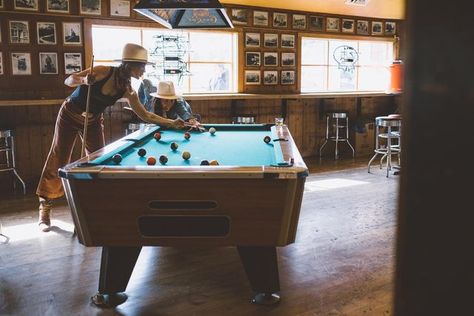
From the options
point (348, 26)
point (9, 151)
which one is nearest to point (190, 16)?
point (9, 151)

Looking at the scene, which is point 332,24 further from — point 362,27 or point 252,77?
point 252,77

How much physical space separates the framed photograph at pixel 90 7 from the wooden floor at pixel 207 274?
287 cm

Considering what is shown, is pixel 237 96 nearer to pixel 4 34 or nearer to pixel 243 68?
pixel 243 68

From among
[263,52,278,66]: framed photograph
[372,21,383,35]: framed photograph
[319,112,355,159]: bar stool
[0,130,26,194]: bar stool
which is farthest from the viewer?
[372,21,383,35]: framed photograph

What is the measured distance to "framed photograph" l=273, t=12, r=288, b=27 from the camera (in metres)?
7.55

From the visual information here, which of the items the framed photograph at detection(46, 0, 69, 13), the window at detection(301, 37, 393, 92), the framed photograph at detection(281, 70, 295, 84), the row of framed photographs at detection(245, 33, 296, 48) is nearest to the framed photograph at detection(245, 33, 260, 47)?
the row of framed photographs at detection(245, 33, 296, 48)

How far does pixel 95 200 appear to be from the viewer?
2371 millimetres

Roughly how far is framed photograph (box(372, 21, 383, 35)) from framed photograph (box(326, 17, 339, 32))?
33.7 inches

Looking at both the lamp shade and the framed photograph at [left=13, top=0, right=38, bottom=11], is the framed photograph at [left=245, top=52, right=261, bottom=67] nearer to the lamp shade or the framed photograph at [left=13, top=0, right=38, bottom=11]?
the framed photograph at [left=13, top=0, right=38, bottom=11]

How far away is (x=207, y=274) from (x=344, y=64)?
634 cm

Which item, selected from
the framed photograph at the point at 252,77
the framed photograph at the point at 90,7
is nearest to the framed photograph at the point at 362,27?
the framed photograph at the point at 252,77

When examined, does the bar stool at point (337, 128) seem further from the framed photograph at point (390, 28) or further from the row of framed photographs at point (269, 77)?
the framed photograph at point (390, 28)

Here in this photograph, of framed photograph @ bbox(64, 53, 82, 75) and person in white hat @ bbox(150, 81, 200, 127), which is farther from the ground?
framed photograph @ bbox(64, 53, 82, 75)

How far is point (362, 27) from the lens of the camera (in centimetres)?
844
